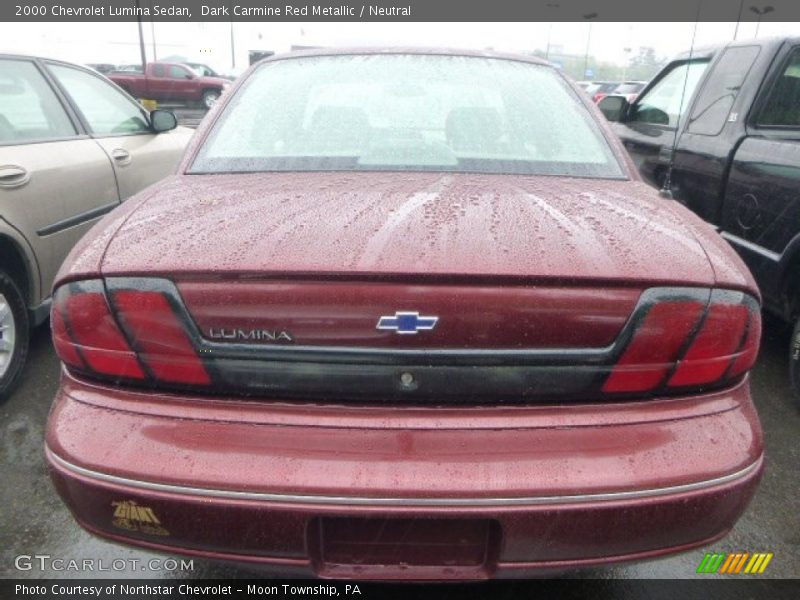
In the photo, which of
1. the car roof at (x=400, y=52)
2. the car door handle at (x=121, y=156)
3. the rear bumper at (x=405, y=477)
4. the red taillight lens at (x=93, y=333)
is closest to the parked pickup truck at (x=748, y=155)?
the car roof at (x=400, y=52)

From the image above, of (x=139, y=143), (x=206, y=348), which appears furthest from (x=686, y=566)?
(x=139, y=143)

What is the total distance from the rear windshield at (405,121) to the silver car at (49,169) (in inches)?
51.8

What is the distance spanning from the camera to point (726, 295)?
1.47 metres

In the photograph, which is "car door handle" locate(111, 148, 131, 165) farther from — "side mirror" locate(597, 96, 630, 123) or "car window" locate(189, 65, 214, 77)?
"car window" locate(189, 65, 214, 77)

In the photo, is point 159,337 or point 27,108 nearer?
point 159,337

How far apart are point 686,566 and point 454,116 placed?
172 cm

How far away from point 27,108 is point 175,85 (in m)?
21.9

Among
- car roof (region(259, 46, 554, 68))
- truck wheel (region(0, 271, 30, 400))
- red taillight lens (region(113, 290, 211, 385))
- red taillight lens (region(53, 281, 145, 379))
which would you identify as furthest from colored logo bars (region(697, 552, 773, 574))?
truck wheel (region(0, 271, 30, 400))

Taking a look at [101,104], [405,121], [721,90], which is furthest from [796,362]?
[101,104]

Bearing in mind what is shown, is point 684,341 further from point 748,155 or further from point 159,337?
point 748,155

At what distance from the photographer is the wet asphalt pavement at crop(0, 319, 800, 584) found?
80.4 inches

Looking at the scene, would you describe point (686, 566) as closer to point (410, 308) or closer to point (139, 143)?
point (410, 308)

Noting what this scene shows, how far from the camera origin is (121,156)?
3.90 meters
